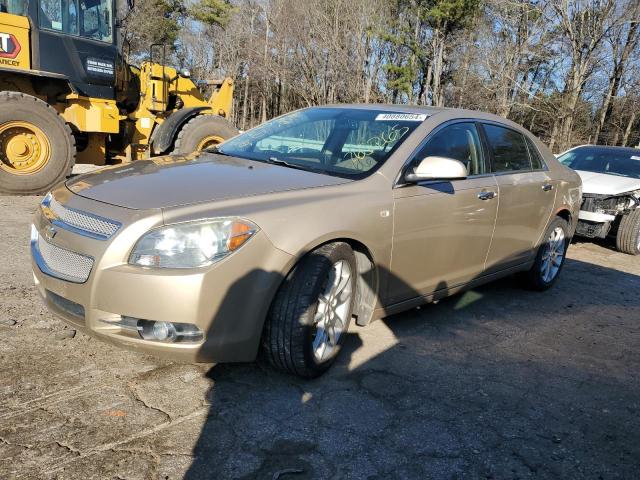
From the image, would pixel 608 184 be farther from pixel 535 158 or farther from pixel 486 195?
pixel 486 195

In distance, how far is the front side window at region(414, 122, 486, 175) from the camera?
3.74 meters

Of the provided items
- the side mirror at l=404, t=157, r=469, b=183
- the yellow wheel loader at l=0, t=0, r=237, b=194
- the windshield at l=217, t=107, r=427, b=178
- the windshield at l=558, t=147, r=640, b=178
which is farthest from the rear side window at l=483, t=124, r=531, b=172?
the yellow wheel loader at l=0, t=0, r=237, b=194

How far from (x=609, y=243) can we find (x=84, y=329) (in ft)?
26.5

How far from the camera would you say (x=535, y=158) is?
197 inches

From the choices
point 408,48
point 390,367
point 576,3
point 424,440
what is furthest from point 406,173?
point 408,48

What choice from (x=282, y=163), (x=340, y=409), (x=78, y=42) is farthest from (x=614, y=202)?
(x=78, y=42)

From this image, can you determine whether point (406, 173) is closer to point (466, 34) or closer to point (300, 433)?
point (300, 433)

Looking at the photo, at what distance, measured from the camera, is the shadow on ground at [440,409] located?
2.44 metres

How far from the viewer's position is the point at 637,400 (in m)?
3.28

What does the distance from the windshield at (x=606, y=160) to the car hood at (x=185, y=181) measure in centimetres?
662

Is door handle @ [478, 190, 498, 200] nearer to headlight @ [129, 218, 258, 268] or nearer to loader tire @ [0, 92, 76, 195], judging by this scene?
headlight @ [129, 218, 258, 268]

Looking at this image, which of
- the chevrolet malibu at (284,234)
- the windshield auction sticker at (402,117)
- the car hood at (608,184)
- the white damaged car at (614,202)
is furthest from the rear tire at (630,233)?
the windshield auction sticker at (402,117)

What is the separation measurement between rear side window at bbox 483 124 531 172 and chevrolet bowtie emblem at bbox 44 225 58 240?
3.18 meters

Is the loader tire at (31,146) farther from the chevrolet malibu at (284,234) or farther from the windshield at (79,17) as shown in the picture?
the chevrolet malibu at (284,234)
